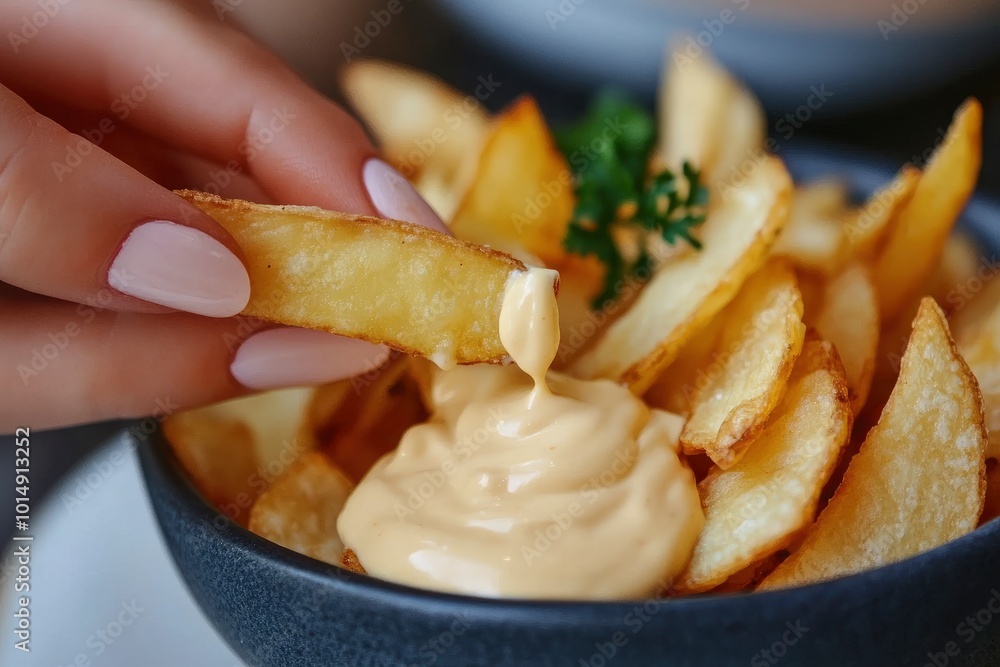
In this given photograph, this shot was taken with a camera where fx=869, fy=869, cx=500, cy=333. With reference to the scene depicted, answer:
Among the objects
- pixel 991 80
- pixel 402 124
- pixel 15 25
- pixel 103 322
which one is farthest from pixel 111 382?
pixel 991 80

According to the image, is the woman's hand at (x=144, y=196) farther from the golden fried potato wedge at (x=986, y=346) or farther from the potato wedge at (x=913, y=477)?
the golden fried potato wedge at (x=986, y=346)

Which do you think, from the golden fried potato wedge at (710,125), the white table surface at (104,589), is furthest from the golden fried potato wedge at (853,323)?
the white table surface at (104,589)

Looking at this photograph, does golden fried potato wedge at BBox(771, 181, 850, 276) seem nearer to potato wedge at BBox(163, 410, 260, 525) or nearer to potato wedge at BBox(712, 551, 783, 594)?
potato wedge at BBox(712, 551, 783, 594)

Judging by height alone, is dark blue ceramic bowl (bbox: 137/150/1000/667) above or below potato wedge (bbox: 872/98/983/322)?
below

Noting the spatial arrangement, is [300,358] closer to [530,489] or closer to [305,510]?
[305,510]

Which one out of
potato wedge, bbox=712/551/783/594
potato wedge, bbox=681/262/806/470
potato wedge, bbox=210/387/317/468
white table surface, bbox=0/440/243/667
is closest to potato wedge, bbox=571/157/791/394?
potato wedge, bbox=681/262/806/470

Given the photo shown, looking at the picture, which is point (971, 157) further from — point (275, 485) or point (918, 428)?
point (275, 485)
